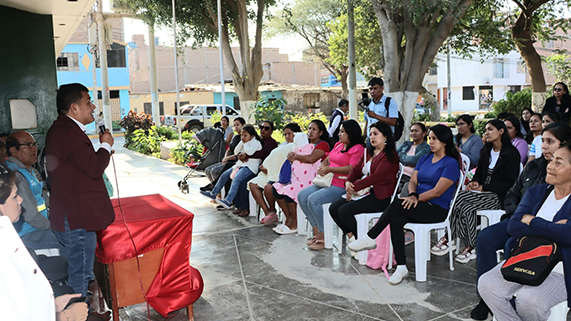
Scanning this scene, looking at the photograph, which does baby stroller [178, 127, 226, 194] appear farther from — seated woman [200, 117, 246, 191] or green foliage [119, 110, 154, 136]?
green foliage [119, 110, 154, 136]

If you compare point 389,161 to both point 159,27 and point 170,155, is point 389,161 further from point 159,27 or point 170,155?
point 159,27

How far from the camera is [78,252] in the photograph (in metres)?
3.62

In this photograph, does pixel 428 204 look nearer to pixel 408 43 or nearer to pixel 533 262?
pixel 533 262

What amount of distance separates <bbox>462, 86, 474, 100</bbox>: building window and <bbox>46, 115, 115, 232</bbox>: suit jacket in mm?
41686

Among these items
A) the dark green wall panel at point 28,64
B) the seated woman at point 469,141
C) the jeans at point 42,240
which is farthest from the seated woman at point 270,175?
the dark green wall panel at point 28,64

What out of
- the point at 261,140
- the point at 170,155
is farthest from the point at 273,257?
the point at 170,155

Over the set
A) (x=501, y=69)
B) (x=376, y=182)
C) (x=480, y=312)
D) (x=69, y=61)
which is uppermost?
(x=69, y=61)

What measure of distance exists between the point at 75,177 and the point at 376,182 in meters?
2.80

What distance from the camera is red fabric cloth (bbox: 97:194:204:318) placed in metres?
3.61

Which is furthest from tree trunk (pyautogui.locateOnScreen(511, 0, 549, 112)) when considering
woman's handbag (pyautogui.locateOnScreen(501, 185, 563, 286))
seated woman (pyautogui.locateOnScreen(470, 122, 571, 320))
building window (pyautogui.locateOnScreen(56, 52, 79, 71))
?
building window (pyautogui.locateOnScreen(56, 52, 79, 71))

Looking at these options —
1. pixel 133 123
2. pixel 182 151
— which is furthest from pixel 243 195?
pixel 133 123

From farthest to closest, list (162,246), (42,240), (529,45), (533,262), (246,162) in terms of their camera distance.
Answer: (529,45) → (246,162) → (42,240) → (162,246) → (533,262)

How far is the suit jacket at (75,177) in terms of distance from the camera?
3.45 m

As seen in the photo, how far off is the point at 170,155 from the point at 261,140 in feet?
25.6
